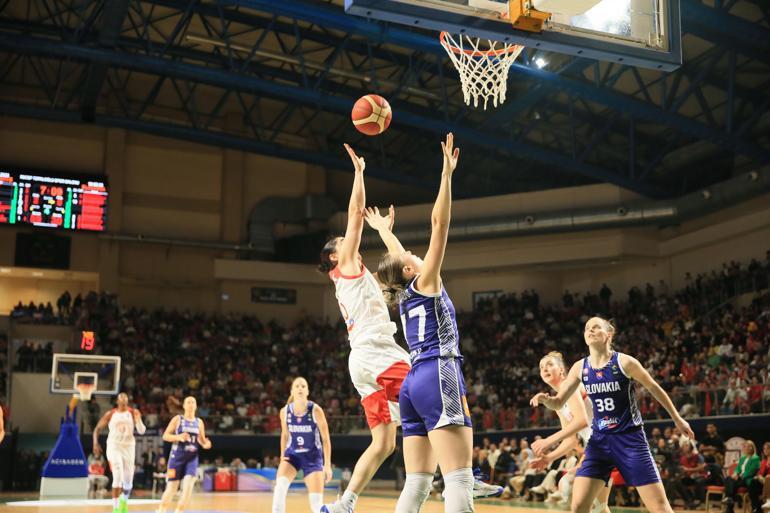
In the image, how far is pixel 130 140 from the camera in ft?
114

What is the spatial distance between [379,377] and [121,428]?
30.8 feet

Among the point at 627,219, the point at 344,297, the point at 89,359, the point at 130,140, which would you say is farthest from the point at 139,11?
the point at 344,297

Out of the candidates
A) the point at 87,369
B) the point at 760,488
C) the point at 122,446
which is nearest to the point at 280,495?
the point at 122,446

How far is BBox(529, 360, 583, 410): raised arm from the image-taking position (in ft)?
21.3

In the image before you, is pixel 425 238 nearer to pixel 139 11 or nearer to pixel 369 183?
pixel 369 183

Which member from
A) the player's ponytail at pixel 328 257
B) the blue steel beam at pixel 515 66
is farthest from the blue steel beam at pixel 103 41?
the player's ponytail at pixel 328 257

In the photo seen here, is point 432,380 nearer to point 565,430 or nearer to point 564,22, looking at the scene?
point 565,430

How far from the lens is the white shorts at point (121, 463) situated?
1423 cm

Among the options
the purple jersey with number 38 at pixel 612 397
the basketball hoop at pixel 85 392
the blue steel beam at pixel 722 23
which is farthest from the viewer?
the blue steel beam at pixel 722 23

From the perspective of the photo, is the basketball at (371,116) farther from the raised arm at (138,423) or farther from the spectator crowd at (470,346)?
the spectator crowd at (470,346)

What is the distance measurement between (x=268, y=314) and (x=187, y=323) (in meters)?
3.94

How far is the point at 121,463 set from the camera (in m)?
14.4

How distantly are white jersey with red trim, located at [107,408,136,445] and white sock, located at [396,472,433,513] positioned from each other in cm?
1040

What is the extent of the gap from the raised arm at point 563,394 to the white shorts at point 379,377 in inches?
40.4
